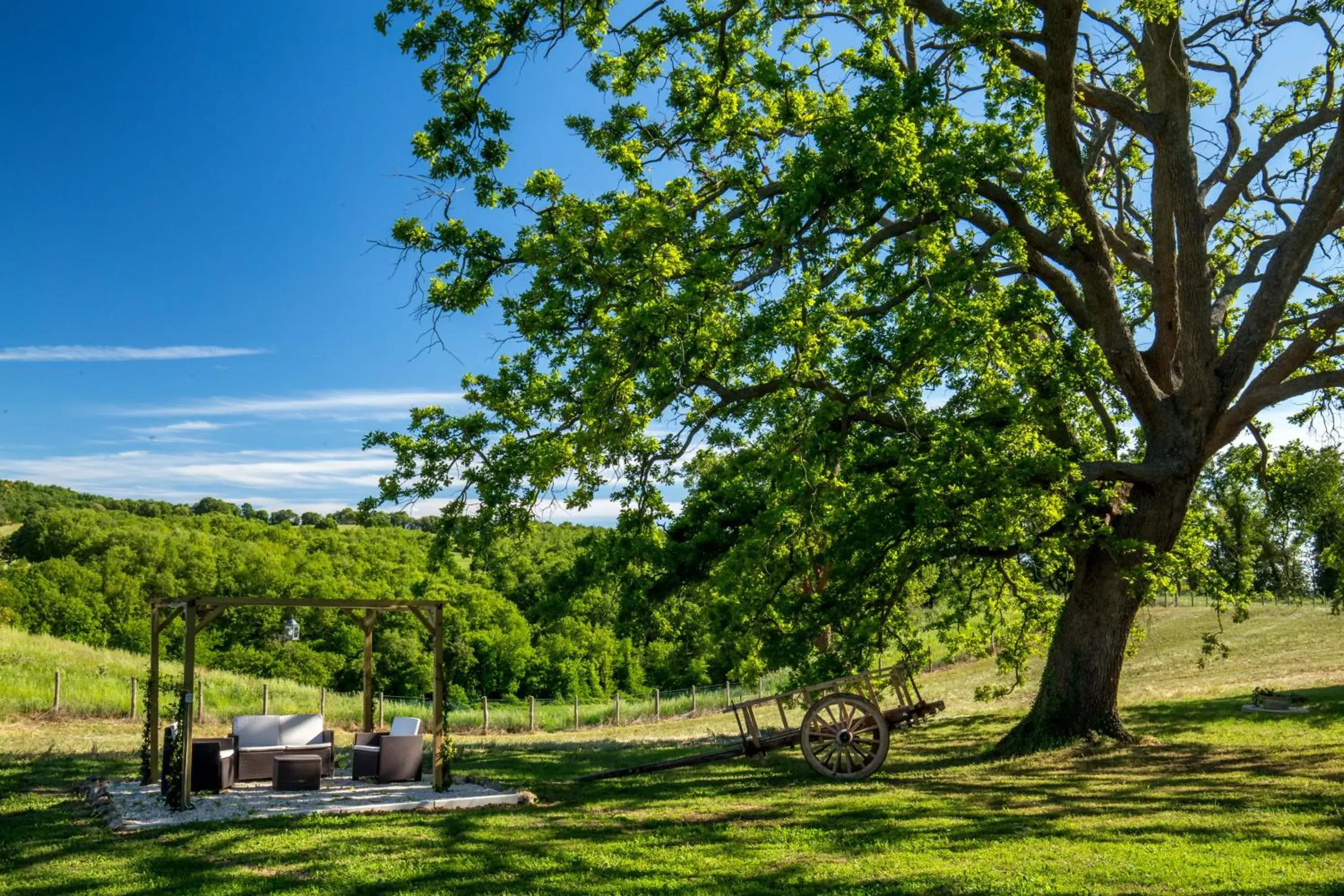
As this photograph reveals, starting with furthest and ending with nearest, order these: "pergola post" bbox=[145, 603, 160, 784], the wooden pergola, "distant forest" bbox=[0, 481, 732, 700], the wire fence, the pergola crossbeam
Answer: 1. "distant forest" bbox=[0, 481, 732, 700]
2. the wire fence
3. "pergola post" bbox=[145, 603, 160, 784]
4. the pergola crossbeam
5. the wooden pergola

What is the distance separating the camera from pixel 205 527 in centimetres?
Answer: 7762

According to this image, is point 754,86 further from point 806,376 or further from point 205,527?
point 205,527

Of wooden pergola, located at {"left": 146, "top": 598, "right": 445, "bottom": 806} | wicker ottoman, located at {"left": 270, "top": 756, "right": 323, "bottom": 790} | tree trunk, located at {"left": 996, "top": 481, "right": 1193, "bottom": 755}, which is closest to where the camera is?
wooden pergola, located at {"left": 146, "top": 598, "right": 445, "bottom": 806}

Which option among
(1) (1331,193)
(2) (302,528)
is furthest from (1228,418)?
(2) (302,528)

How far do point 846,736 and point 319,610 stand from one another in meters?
54.5

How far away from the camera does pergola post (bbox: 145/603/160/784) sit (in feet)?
44.7

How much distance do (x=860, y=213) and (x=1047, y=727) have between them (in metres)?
8.33

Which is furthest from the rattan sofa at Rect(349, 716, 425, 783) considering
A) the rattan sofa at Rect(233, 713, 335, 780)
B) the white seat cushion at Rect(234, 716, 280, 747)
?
the white seat cushion at Rect(234, 716, 280, 747)

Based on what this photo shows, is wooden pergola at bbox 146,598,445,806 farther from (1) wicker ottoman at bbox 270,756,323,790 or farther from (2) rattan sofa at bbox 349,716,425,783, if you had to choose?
(1) wicker ottoman at bbox 270,756,323,790

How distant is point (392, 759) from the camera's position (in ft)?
46.0

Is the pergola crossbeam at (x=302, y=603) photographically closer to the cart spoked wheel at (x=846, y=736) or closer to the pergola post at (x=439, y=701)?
the pergola post at (x=439, y=701)

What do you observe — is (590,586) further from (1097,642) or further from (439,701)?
(1097,642)

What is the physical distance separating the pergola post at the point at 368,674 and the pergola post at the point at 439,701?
266 centimetres

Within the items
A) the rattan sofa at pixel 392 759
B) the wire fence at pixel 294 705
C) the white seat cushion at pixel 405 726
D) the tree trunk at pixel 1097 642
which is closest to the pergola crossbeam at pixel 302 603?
the rattan sofa at pixel 392 759
